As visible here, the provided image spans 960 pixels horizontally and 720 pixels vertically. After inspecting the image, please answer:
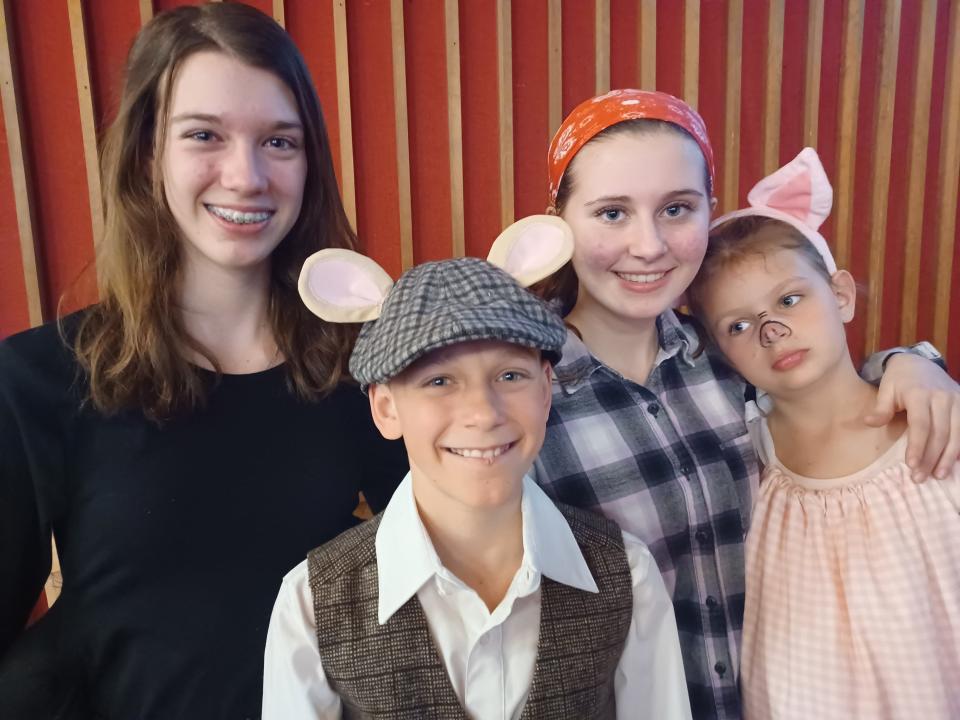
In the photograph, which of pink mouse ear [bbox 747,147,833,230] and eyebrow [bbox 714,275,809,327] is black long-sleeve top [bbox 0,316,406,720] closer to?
eyebrow [bbox 714,275,809,327]

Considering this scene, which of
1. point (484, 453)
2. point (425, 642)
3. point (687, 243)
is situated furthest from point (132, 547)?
point (687, 243)

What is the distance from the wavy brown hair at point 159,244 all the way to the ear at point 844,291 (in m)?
0.91

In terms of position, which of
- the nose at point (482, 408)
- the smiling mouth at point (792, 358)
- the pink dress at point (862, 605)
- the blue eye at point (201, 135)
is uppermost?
the blue eye at point (201, 135)

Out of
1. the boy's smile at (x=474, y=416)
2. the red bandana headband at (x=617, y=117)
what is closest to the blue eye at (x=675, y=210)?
the red bandana headband at (x=617, y=117)

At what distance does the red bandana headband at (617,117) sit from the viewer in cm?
111

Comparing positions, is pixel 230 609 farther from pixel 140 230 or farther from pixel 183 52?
pixel 183 52

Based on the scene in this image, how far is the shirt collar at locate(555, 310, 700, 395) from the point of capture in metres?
1.15

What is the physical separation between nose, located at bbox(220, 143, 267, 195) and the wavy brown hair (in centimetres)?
13

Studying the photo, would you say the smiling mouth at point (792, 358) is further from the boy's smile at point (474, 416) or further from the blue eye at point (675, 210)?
the boy's smile at point (474, 416)

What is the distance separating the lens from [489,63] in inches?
95.3

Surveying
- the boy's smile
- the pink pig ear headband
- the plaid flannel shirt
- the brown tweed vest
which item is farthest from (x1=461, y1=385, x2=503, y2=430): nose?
the pink pig ear headband

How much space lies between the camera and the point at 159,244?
112 centimetres

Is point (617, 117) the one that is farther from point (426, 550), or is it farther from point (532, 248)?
point (426, 550)

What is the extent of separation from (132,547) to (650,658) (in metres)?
0.81
